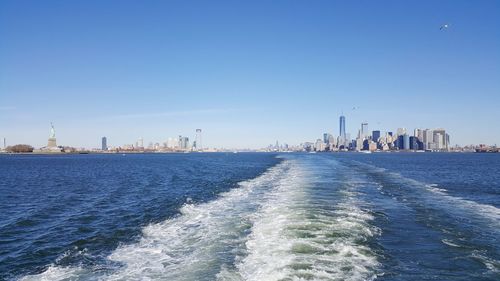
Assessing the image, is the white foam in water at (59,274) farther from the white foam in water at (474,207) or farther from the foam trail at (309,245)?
the white foam in water at (474,207)

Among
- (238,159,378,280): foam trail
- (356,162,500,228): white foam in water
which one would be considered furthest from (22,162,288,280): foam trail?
(356,162,500,228): white foam in water

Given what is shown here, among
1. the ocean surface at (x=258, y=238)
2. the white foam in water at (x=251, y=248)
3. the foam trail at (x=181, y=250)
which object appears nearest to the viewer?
the white foam in water at (x=251, y=248)

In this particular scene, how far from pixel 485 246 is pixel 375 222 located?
19.6 feet

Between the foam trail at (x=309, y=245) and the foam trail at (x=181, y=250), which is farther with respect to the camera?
the foam trail at (x=181, y=250)

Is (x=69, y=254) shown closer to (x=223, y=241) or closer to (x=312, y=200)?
(x=223, y=241)

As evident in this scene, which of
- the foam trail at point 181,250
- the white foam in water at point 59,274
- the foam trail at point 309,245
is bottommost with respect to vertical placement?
the white foam in water at point 59,274

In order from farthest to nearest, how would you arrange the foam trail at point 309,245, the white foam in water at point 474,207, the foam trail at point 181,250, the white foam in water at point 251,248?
the white foam in water at point 474,207 → the foam trail at point 181,250 → the white foam in water at point 251,248 → the foam trail at point 309,245

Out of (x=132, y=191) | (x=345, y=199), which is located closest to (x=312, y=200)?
(x=345, y=199)

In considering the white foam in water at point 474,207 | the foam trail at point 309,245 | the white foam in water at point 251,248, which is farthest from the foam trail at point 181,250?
the white foam in water at point 474,207

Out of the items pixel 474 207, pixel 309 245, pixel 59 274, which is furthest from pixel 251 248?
pixel 474 207

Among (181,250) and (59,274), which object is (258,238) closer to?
(181,250)

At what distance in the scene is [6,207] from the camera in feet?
103

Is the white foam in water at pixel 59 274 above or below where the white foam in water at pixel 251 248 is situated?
below

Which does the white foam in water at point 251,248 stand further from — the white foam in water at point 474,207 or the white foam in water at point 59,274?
the white foam in water at point 474,207
